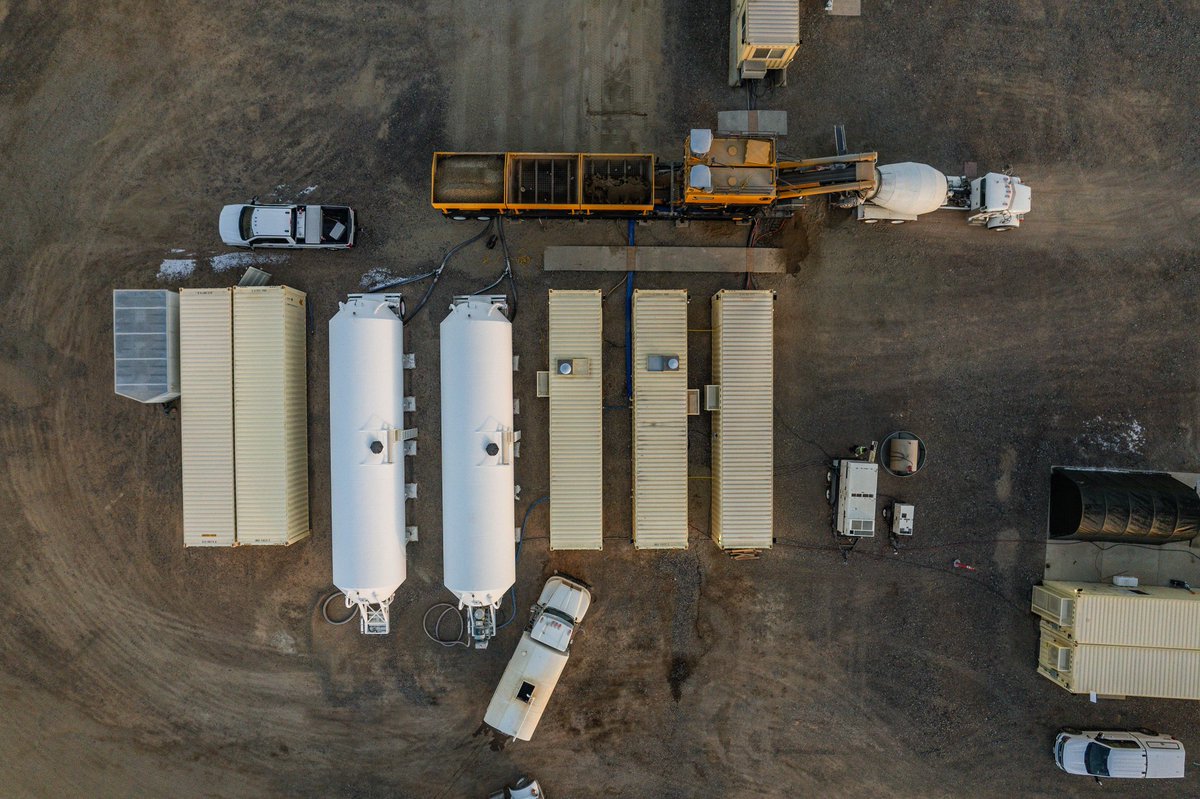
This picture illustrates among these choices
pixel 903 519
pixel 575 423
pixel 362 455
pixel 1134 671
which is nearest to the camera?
pixel 362 455

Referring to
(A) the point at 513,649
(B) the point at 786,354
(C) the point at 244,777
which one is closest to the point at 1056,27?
(B) the point at 786,354

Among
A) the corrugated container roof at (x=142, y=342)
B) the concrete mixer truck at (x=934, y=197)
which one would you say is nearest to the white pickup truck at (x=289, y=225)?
the corrugated container roof at (x=142, y=342)

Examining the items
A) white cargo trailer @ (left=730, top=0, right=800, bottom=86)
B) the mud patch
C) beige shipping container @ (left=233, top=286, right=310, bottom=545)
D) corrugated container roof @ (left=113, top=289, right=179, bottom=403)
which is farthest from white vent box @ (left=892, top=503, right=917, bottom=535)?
corrugated container roof @ (left=113, top=289, right=179, bottom=403)

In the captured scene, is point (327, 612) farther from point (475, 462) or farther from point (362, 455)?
point (475, 462)

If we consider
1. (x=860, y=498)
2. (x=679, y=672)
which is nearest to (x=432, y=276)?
(x=679, y=672)

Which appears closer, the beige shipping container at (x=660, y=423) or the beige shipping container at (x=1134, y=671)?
the beige shipping container at (x=1134, y=671)

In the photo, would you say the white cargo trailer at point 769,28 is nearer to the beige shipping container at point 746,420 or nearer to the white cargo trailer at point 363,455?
the beige shipping container at point 746,420
